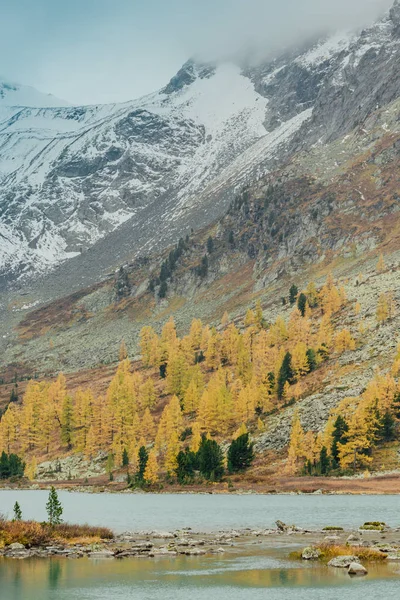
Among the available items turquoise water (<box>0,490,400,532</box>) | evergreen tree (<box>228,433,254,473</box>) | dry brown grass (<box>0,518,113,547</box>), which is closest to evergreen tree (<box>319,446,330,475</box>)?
evergreen tree (<box>228,433,254,473</box>)

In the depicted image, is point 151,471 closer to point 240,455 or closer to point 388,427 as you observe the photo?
point 240,455

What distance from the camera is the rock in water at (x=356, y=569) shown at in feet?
120

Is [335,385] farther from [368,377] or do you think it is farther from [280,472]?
[280,472]

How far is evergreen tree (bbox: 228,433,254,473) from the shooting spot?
4252 inches

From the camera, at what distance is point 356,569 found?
36.9 m

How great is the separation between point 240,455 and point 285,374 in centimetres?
2832

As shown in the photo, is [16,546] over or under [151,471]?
under

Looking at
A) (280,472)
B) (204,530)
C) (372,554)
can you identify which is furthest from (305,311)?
(372,554)

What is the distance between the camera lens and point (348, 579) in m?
36.0

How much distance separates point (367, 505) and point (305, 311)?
105 meters

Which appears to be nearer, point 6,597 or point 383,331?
point 6,597

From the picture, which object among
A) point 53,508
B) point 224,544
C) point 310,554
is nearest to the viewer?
point 310,554

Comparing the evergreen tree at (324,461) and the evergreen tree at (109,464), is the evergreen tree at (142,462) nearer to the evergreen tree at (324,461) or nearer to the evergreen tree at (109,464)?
the evergreen tree at (109,464)

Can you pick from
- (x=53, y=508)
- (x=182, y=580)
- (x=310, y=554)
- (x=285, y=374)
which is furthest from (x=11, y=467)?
(x=182, y=580)
